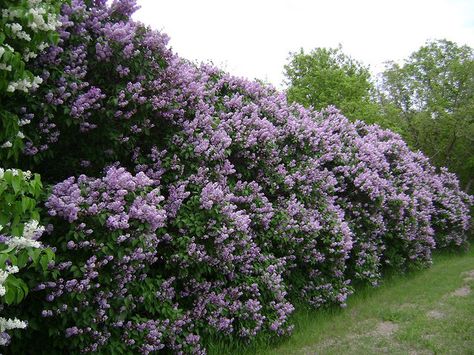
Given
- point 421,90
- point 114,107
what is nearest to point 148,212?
point 114,107

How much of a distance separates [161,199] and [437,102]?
21.0 metres

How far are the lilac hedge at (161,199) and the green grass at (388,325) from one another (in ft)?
0.88

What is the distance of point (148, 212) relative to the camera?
13.9ft

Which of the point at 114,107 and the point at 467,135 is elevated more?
the point at 467,135

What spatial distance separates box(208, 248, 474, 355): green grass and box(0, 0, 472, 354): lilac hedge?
267mm

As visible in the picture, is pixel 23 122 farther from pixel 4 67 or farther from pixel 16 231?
pixel 16 231

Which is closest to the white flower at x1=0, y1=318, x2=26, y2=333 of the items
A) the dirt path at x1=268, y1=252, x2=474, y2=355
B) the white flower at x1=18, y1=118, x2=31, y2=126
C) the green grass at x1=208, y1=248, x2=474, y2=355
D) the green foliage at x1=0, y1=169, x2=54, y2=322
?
the green foliage at x1=0, y1=169, x2=54, y2=322

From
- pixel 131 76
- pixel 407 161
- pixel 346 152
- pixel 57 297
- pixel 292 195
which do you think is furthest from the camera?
pixel 407 161

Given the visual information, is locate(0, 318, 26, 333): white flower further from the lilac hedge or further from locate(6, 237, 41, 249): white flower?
the lilac hedge

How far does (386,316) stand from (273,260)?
2461mm

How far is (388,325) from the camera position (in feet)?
23.9

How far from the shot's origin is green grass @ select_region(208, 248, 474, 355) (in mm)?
6074

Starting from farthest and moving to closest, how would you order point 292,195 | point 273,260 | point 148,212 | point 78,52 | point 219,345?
point 292,195 → point 273,260 → point 219,345 → point 78,52 → point 148,212

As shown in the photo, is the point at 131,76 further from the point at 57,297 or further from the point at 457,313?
the point at 457,313
